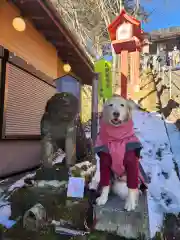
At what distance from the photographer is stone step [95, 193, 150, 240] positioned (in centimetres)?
Answer: 245

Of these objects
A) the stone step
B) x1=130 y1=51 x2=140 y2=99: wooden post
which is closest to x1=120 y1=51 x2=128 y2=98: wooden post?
Answer: x1=130 y1=51 x2=140 y2=99: wooden post

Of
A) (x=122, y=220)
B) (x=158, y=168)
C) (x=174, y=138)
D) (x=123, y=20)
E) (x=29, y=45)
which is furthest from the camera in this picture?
(x=123, y=20)

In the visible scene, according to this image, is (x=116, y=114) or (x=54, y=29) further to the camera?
(x=54, y=29)

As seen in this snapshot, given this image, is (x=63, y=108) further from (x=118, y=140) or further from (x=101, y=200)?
(x=101, y=200)

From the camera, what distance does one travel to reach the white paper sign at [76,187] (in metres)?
2.85

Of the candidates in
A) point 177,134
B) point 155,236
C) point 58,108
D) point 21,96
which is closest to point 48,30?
point 21,96

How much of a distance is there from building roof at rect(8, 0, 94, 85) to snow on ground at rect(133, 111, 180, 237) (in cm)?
281

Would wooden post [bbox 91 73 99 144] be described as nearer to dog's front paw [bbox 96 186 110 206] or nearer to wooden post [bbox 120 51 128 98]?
dog's front paw [bbox 96 186 110 206]

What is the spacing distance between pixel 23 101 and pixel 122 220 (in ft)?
11.7

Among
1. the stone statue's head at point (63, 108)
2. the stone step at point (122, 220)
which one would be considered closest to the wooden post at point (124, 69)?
the stone statue's head at point (63, 108)

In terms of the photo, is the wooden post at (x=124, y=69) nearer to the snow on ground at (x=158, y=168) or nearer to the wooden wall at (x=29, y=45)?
the snow on ground at (x=158, y=168)

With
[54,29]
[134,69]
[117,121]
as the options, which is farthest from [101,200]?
[134,69]

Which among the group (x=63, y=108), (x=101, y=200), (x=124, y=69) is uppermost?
(x=124, y=69)

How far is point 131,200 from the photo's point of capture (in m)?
2.51
